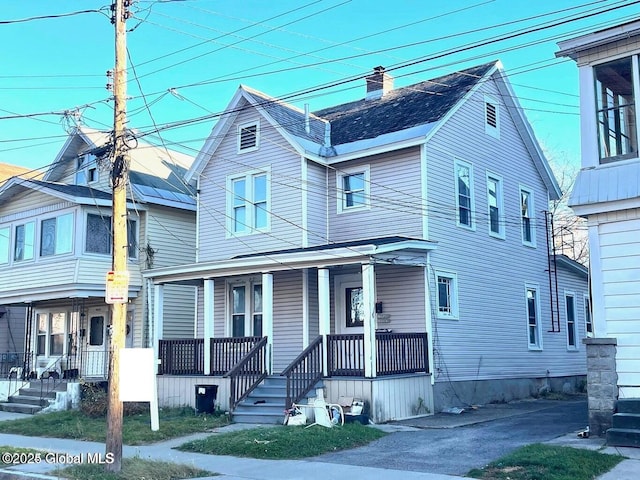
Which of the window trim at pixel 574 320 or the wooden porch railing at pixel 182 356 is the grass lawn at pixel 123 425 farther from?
the window trim at pixel 574 320

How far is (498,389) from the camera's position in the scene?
1988cm

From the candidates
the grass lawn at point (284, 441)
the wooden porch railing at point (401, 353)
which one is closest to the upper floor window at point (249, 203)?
the wooden porch railing at point (401, 353)

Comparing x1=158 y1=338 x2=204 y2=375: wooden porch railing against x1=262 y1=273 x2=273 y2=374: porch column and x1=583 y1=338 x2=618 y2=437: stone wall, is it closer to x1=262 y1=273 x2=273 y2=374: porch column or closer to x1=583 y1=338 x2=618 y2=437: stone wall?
x1=262 y1=273 x2=273 y2=374: porch column

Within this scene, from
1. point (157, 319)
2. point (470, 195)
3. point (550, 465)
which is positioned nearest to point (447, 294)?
Result: point (470, 195)

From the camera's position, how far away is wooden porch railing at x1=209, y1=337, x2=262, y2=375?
57.9ft

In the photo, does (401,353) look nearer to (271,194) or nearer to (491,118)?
(271,194)

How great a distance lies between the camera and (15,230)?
24203 millimetres

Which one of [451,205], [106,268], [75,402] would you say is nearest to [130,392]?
[75,402]

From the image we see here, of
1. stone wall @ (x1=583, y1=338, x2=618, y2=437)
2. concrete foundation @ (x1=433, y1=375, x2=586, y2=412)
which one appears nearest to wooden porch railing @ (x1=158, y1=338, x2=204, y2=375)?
concrete foundation @ (x1=433, y1=375, x2=586, y2=412)

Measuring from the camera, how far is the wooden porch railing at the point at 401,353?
15648mm

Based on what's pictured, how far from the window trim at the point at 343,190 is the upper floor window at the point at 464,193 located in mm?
2405

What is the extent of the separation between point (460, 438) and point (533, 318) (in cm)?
1047

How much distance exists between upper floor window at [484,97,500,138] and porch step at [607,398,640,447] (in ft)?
36.5

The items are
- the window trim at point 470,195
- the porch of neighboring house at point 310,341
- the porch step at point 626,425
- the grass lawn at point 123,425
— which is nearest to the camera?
the porch step at point 626,425
